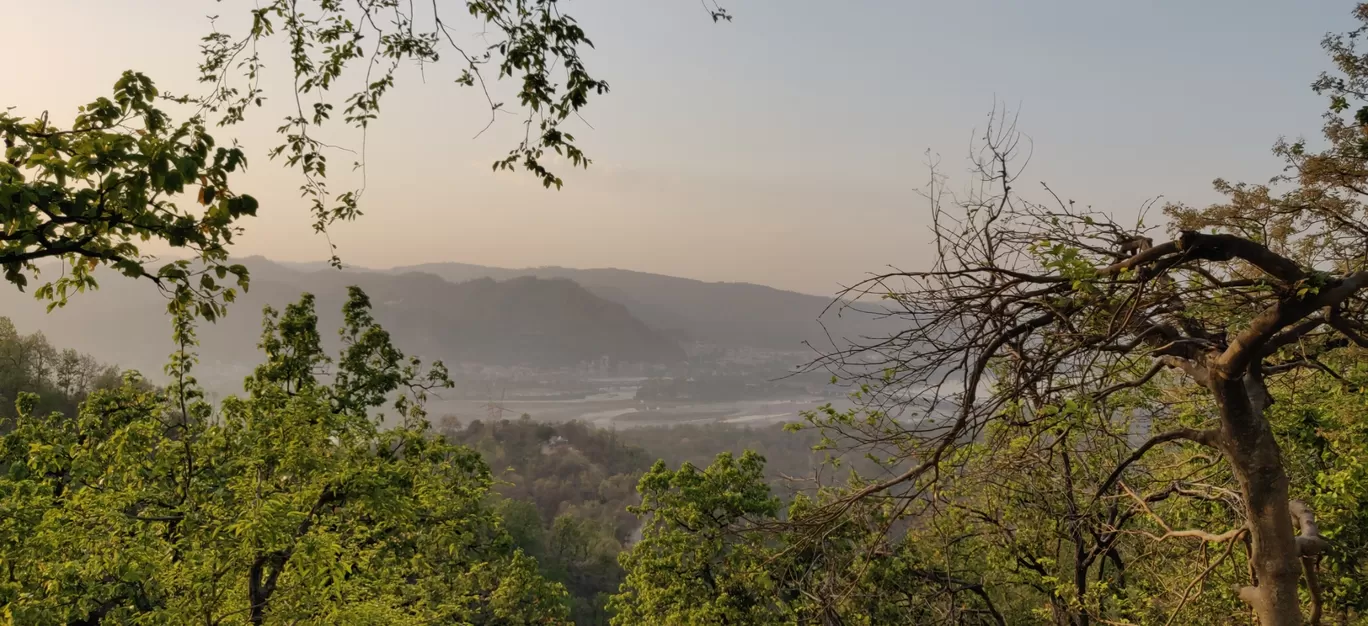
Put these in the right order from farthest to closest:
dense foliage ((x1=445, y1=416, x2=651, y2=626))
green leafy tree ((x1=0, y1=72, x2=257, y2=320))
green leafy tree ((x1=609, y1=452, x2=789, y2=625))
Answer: dense foliage ((x1=445, y1=416, x2=651, y2=626)) < green leafy tree ((x1=609, y1=452, x2=789, y2=625)) < green leafy tree ((x1=0, y1=72, x2=257, y2=320))

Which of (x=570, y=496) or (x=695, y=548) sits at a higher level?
(x=695, y=548)

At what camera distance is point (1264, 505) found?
3.18m

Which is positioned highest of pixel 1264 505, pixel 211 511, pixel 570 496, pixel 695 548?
pixel 1264 505

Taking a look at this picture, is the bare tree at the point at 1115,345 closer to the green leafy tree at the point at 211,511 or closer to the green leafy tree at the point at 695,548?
the green leafy tree at the point at 211,511

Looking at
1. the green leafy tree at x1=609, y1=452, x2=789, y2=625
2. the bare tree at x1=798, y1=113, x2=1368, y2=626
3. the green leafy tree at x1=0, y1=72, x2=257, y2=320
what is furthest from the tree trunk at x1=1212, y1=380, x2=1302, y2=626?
the green leafy tree at x1=609, y1=452, x2=789, y2=625

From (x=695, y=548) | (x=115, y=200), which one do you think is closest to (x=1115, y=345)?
(x=115, y=200)

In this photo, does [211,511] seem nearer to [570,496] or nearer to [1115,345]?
[1115,345]

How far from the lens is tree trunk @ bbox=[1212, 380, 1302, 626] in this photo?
10.3 ft

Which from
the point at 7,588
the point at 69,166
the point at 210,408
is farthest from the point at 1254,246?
Result: the point at 210,408

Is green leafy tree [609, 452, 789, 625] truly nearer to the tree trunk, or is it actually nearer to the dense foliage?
the tree trunk

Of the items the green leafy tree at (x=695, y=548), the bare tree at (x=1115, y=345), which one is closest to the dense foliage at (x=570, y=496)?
the green leafy tree at (x=695, y=548)

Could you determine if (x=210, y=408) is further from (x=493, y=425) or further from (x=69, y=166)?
(x=493, y=425)

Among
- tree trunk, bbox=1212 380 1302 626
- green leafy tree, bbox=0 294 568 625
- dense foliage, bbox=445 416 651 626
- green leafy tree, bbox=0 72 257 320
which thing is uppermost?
green leafy tree, bbox=0 72 257 320

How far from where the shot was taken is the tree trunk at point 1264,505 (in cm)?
313
